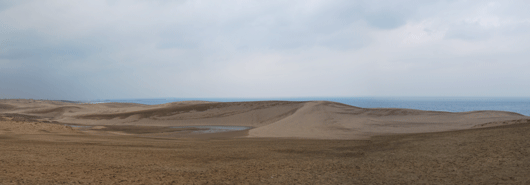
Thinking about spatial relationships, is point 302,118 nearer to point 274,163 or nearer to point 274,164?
point 274,163

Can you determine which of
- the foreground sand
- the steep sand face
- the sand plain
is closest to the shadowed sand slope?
the steep sand face

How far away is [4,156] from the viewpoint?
888 cm

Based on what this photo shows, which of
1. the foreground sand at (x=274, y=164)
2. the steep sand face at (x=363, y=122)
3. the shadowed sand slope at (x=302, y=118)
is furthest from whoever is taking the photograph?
the shadowed sand slope at (x=302, y=118)

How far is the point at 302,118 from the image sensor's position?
2947cm

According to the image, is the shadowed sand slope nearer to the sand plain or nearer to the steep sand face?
the steep sand face

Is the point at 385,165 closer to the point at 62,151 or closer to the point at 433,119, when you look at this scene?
the point at 62,151

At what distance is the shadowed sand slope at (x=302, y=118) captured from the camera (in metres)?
22.9

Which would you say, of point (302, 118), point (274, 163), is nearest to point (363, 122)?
point (302, 118)

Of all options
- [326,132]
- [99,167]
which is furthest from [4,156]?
[326,132]

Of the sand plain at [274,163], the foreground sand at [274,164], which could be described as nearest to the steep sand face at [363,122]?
the sand plain at [274,163]

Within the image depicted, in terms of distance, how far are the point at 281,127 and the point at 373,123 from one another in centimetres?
839

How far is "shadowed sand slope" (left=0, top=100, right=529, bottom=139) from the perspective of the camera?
22.9 m

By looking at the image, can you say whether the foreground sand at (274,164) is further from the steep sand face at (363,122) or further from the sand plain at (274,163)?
the steep sand face at (363,122)

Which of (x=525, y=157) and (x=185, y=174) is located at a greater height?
(x=525, y=157)
